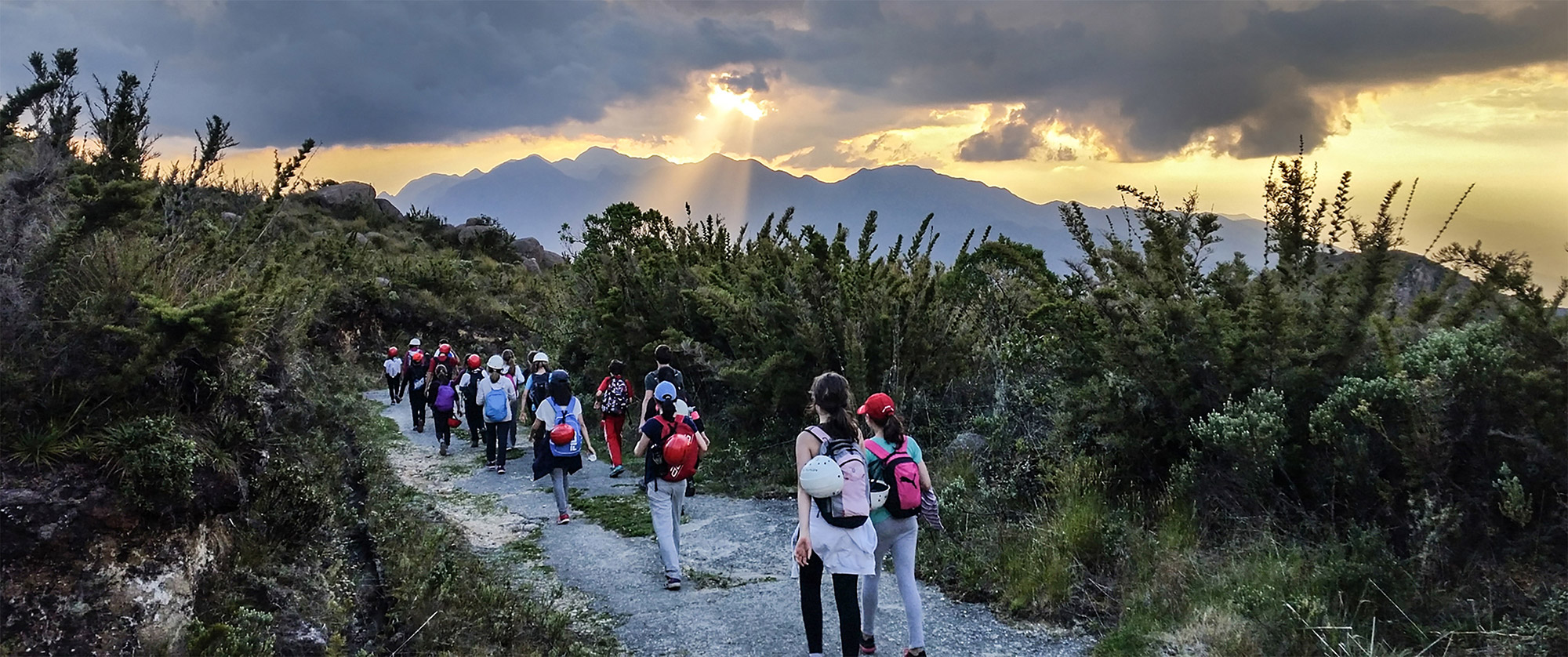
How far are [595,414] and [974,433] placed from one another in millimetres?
8762

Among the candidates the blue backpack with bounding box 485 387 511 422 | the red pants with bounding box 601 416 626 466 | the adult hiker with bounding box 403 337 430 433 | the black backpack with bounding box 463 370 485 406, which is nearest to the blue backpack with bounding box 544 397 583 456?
the red pants with bounding box 601 416 626 466

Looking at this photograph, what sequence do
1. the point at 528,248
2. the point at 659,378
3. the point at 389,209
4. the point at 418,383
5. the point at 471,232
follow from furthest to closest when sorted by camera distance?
1. the point at 389,209
2. the point at 528,248
3. the point at 471,232
4. the point at 418,383
5. the point at 659,378

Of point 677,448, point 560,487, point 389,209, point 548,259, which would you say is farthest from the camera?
point 389,209

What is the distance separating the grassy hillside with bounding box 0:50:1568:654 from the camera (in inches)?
183

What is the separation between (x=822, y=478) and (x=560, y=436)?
5057 millimetres

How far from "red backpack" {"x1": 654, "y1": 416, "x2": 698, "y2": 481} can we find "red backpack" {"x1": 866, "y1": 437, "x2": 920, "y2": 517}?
2.15 metres

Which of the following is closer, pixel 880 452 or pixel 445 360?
pixel 880 452

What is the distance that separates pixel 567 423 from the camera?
8.87 metres

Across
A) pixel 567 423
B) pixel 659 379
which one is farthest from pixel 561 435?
pixel 659 379

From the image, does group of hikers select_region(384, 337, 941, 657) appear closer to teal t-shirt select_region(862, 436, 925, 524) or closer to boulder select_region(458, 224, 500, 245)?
teal t-shirt select_region(862, 436, 925, 524)

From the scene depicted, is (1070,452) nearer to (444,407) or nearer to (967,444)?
(967,444)

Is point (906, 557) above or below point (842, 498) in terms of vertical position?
below

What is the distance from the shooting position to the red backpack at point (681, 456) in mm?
6453

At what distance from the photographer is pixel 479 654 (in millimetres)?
5105
